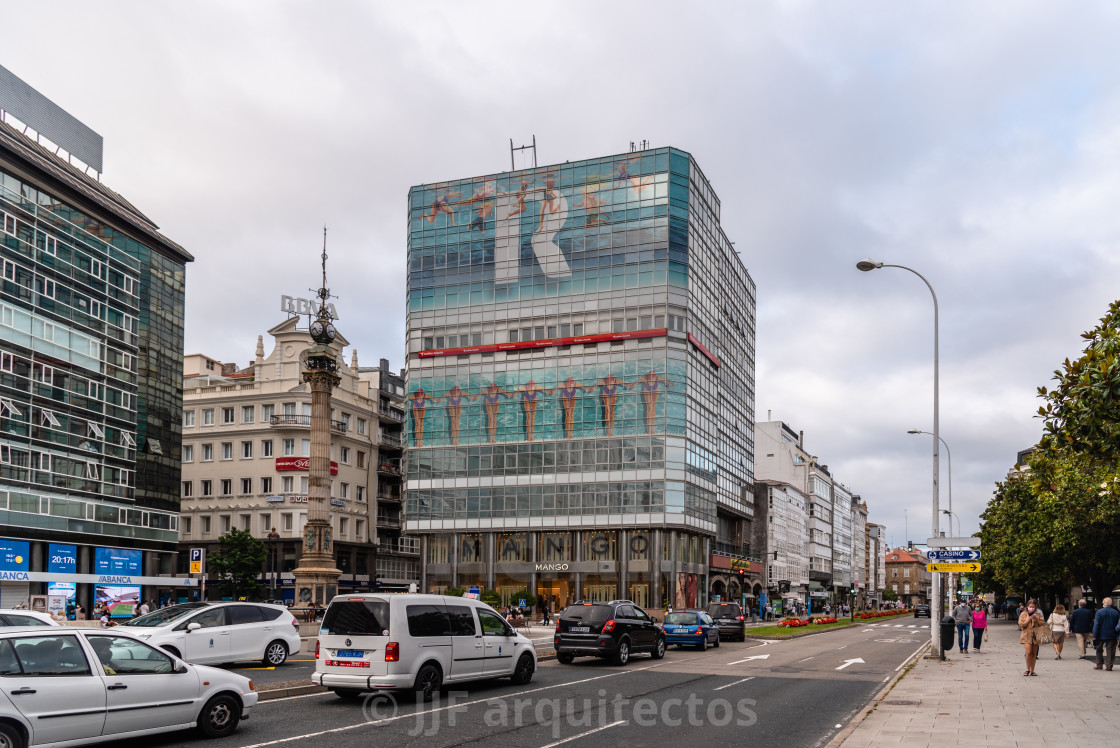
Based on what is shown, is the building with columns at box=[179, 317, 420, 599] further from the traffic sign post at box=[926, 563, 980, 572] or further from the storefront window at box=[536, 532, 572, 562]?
the traffic sign post at box=[926, 563, 980, 572]

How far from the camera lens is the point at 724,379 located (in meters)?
92.4

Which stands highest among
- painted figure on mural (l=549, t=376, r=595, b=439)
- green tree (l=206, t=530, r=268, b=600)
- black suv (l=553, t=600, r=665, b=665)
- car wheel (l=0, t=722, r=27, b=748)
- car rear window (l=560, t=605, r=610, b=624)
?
painted figure on mural (l=549, t=376, r=595, b=439)

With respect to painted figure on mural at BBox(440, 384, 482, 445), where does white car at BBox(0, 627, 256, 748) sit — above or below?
below

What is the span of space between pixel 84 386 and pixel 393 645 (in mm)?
49757

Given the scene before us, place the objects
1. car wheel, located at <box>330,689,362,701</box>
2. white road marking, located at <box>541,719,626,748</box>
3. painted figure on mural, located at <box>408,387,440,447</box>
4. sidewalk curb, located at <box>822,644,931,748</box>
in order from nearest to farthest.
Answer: white road marking, located at <box>541,719,626,748</box> < sidewalk curb, located at <box>822,644,931,748</box> < car wheel, located at <box>330,689,362,701</box> < painted figure on mural, located at <box>408,387,440,447</box>

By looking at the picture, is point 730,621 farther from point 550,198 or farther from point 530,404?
point 550,198

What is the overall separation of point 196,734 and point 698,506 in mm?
69925

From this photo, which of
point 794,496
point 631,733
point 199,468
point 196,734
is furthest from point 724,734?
point 794,496

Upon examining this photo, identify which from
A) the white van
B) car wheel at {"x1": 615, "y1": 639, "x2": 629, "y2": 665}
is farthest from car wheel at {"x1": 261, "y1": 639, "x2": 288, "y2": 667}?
car wheel at {"x1": 615, "y1": 639, "x2": 629, "y2": 665}

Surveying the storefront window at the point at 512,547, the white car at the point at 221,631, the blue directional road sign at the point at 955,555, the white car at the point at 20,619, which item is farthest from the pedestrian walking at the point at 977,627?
the storefront window at the point at 512,547

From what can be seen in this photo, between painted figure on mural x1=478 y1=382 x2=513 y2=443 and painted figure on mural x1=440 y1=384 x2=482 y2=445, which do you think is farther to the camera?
painted figure on mural x1=440 y1=384 x2=482 y2=445

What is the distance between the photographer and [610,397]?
79.0 m

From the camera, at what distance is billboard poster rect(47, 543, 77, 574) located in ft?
179

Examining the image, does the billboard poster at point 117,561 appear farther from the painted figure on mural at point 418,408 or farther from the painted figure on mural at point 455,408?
the painted figure on mural at point 455,408
